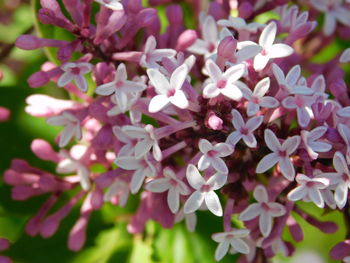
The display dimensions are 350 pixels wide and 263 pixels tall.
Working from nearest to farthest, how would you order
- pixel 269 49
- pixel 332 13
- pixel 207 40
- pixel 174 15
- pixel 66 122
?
pixel 269 49, pixel 66 122, pixel 207 40, pixel 174 15, pixel 332 13

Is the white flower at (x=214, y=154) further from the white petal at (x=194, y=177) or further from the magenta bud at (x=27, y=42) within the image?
the magenta bud at (x=27, y=42)

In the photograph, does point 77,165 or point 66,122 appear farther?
point 77,165

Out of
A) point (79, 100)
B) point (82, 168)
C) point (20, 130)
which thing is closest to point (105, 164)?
point (82, 168)

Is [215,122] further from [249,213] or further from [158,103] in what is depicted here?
[249,213]

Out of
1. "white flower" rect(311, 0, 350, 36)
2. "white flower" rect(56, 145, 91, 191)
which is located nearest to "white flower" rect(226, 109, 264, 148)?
"white flower" rect(56, 145, 91, 191)

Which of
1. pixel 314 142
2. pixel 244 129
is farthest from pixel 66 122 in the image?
pixel 314 142

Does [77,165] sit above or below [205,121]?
below

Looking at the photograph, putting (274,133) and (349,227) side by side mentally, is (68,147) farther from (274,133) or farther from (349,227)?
(349,227)

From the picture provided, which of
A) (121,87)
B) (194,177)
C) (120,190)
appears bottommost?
(120,190)
